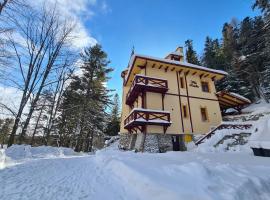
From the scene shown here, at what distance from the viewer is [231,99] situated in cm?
1981

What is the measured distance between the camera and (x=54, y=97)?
63.0ft

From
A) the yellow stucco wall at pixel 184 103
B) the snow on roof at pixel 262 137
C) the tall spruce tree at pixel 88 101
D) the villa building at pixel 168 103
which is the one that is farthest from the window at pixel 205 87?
the tall spruce tree at pixel 88 101

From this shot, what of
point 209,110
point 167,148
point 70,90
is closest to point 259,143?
point 167,148

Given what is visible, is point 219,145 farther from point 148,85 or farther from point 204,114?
point 148,85

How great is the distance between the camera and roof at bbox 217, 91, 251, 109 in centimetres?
1903

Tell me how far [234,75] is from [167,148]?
2090 centimetres

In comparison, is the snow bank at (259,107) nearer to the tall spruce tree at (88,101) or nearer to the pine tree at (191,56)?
the pine tree at (191,56)

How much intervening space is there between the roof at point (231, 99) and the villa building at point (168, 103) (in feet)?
3.45

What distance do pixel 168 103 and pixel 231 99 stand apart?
29.5 feet

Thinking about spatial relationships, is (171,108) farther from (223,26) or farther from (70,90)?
(223,26)

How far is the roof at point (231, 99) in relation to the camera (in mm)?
19033

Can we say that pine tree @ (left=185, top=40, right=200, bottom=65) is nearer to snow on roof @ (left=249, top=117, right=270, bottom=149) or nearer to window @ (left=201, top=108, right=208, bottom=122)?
window @ (left=201, top=108, right=208, bottom=122)

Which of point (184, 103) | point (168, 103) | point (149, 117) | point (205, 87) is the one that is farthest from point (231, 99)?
point (149, 117)

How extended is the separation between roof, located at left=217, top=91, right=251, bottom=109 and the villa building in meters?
1.05
